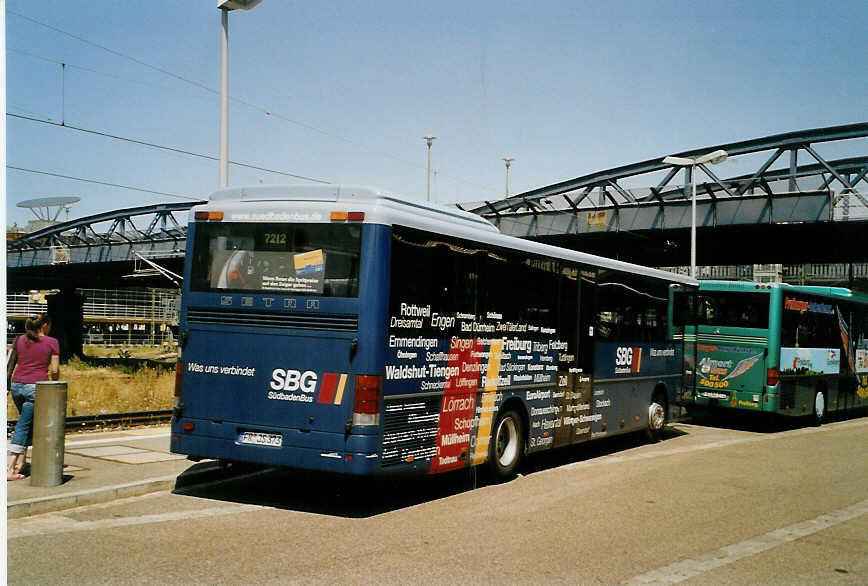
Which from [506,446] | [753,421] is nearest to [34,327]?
[506,446]

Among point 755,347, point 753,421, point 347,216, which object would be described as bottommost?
point 753,421

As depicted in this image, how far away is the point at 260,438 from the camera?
29.4 ft

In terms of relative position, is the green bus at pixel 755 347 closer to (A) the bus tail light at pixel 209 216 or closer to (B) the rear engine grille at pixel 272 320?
(B) the rear engine grille at pixel 272 320

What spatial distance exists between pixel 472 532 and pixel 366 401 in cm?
161

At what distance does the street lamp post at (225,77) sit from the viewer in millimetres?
15312

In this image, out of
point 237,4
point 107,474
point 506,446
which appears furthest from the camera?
point 237,4

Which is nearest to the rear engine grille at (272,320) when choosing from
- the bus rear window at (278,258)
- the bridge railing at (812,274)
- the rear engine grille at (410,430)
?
the bus rear window at (278,258)

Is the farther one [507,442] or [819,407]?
[819,407]

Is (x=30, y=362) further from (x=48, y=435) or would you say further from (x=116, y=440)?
(x=116, y=440)

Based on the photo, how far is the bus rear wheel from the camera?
20.6m

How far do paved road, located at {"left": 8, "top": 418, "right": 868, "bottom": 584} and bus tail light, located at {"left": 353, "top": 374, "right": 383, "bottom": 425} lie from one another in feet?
3.23

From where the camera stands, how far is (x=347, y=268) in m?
8.78

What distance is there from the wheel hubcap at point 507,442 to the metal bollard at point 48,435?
5038 mm

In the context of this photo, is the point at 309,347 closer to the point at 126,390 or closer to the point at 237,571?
the point at 237,571
